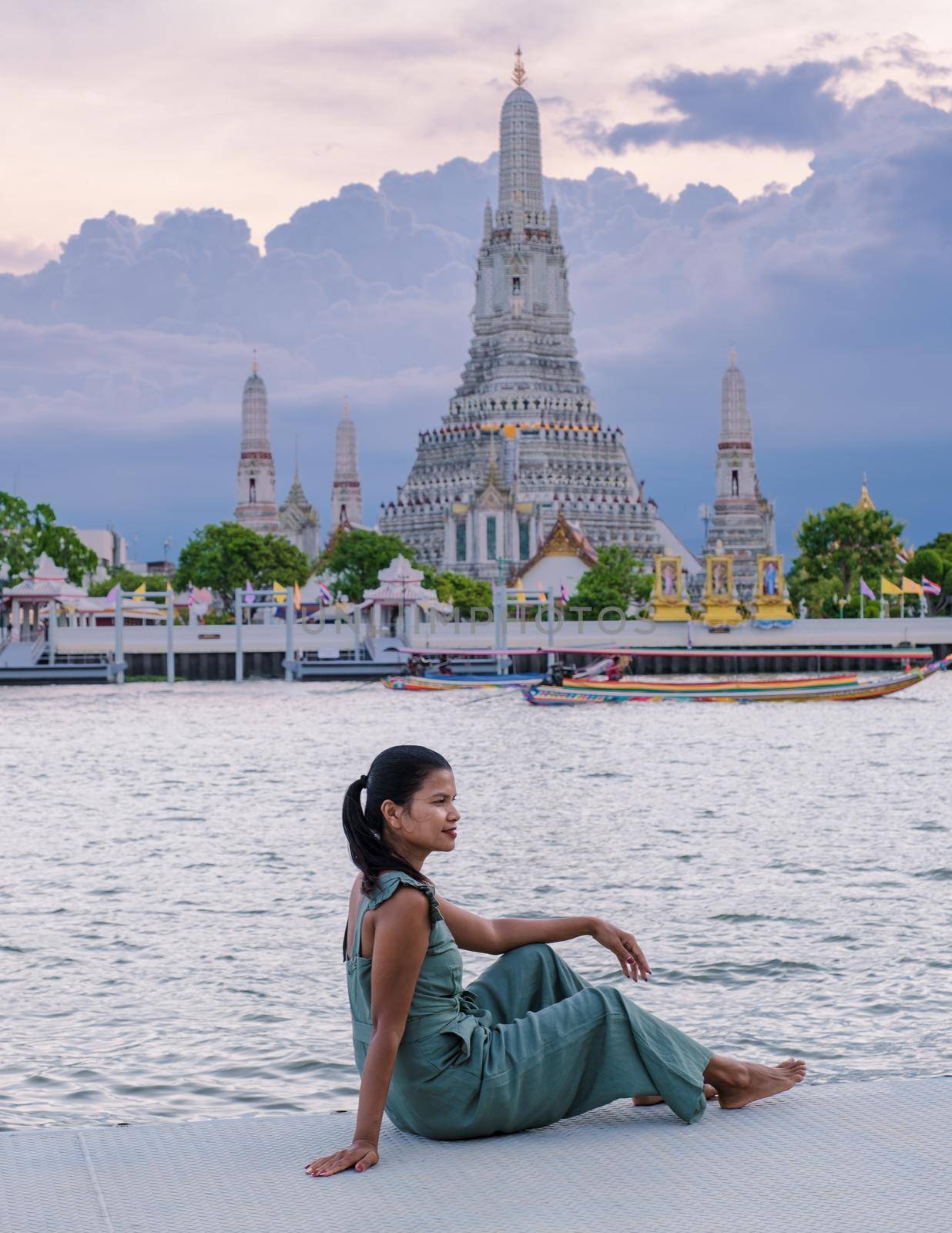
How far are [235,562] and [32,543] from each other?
14.3 meters

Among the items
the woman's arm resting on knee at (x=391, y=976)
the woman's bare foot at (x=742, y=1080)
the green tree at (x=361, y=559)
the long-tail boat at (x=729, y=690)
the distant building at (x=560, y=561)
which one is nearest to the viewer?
the woman's arm resting on knee at (x=391, y=976)

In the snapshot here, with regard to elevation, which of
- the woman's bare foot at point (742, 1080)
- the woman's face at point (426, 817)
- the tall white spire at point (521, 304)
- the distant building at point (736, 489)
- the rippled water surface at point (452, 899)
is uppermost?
the tall white spire at point (521, 304)

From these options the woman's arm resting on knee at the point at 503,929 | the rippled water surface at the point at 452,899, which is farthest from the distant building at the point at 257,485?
the woman's arm resting on knee at the point at 503,929

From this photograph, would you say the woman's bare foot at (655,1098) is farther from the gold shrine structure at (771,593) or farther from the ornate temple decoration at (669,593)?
the ornate temple decoration at (669,593)

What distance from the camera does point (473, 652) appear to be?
207 ft

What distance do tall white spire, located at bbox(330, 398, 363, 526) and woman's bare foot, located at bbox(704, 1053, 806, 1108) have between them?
472 feet

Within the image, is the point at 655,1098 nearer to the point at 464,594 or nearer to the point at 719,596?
the point at 719,596

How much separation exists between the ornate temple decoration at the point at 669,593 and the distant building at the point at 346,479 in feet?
235

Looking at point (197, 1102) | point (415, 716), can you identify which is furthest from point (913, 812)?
point (415, 716)

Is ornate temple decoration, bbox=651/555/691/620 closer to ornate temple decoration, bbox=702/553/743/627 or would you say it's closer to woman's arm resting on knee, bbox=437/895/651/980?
ornate temple decoration, bbox=702/553/743/627

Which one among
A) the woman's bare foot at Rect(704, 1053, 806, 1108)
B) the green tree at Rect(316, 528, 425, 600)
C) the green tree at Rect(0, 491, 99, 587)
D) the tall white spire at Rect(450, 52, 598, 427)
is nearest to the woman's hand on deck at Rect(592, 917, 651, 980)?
the woman's bare foot at Rect(704, 1053, 806, 1108)

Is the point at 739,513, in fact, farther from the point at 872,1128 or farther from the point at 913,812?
the point at 872,1128

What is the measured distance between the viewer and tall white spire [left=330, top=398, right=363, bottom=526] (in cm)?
15062

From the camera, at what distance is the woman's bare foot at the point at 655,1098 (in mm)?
5961
